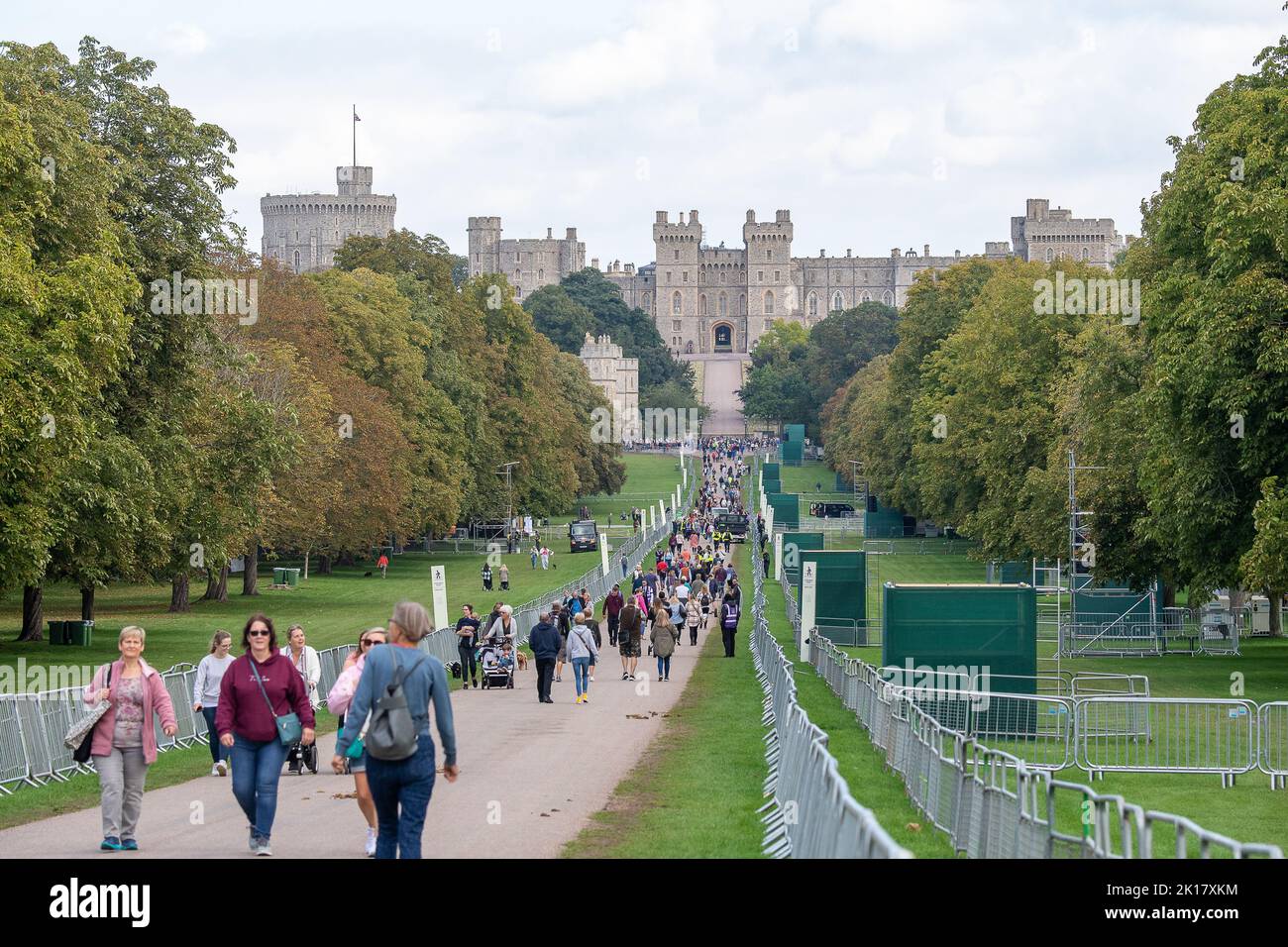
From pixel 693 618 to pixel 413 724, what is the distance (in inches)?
1222

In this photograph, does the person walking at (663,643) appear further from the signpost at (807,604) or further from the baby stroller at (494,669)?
the baby stroller at (494,669)

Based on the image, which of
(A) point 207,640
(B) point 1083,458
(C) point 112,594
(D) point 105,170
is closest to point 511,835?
(D) point 105,170

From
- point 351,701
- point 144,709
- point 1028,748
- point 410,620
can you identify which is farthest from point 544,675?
point 410,620

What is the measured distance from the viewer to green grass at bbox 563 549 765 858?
518 inches

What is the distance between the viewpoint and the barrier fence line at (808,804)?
870 centimetres

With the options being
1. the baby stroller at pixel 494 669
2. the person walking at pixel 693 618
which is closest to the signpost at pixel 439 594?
the baby stroller at pixel 494 669

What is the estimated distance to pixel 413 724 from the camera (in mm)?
10328

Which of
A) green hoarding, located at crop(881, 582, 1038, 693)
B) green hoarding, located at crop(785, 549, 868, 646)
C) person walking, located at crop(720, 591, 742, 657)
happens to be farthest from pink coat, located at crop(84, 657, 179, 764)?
green hoarding, located at crop(785, 549, 868, 646)

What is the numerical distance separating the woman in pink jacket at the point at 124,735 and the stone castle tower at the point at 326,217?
7205 inches

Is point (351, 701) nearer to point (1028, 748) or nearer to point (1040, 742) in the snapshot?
point (1028, 748)

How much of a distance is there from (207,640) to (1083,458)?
19527mm

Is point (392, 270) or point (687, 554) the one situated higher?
point (392, 270)

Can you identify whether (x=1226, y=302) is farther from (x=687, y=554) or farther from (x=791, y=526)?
(x=791, y=526)

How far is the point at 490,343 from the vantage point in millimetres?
81250
